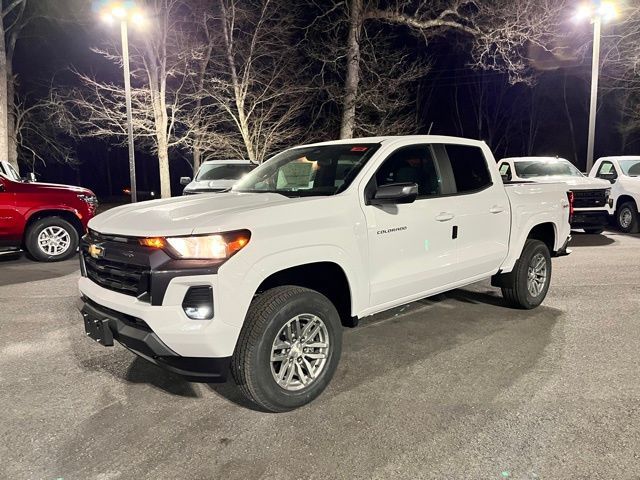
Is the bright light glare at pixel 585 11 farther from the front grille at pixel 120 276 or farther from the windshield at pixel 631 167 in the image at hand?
the front grille at pixel 120 276

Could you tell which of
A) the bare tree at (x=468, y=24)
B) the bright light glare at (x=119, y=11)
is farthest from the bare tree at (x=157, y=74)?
the bare tree at (x=468, y=24)

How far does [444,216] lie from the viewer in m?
4.45

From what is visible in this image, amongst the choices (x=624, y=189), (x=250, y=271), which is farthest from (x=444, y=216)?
(x=624, y=189)

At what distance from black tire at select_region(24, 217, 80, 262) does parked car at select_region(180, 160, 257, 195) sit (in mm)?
3375

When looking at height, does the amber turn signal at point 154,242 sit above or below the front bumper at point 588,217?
above

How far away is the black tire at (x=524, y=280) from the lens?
5.55 meters

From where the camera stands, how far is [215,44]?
809 inches

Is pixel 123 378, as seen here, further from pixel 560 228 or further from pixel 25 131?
pixel 25 131

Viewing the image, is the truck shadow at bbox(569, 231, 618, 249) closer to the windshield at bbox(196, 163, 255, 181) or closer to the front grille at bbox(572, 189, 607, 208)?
the front grille at bbox(572, 189, 607, 208)

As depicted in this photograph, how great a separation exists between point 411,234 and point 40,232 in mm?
7564

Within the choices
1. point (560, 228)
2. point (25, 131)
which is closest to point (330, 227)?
point (560, 228)

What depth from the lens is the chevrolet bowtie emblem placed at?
11.6 feet

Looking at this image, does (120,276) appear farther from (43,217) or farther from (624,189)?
(624,189)

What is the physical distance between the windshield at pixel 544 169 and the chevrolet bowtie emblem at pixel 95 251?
437 inches
